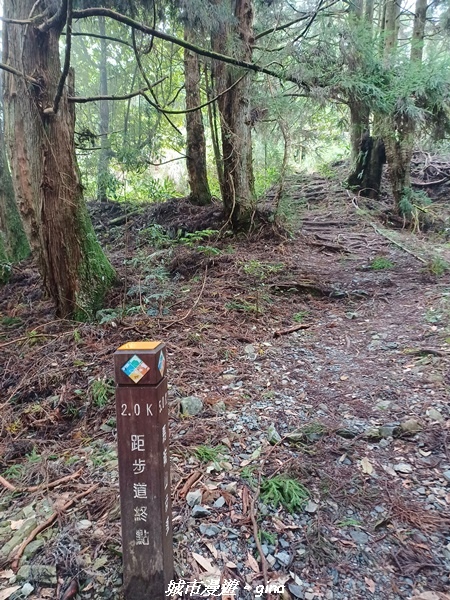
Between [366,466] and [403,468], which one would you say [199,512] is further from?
[403,468]

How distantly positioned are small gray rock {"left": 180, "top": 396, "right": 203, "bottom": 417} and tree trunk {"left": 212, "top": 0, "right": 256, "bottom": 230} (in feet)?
16.9

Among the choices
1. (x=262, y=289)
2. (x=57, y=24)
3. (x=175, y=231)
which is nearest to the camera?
(x=57, y=24)

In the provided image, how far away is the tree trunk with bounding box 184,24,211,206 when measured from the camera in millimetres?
8555

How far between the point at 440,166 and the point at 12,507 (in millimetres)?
12721

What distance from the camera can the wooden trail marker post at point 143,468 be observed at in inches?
57.6

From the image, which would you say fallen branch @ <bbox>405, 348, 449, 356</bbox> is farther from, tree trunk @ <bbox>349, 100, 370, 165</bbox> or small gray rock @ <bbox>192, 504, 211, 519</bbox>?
tree trunk @ <bbox>349, 100, 370, 165</bbox>

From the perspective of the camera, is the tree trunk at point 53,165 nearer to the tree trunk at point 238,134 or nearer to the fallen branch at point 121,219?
the tree trunk at point 238,134

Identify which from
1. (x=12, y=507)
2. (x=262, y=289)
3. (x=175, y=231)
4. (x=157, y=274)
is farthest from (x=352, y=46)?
(x=12, y=507)

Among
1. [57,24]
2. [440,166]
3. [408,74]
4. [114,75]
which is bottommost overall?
[440,166]

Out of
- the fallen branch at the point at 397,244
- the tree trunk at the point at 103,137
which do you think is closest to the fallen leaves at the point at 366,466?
the fallen branch at the point at 397,244

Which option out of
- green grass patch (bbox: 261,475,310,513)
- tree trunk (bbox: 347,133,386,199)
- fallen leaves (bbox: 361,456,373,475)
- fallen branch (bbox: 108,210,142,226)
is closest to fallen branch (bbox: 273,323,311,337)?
fallen leaves (bbox: 361,456,373,475)

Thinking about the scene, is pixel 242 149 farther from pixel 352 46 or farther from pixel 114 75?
pixel 114 75

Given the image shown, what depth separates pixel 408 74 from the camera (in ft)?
16.9

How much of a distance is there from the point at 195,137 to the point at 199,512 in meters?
8.58
